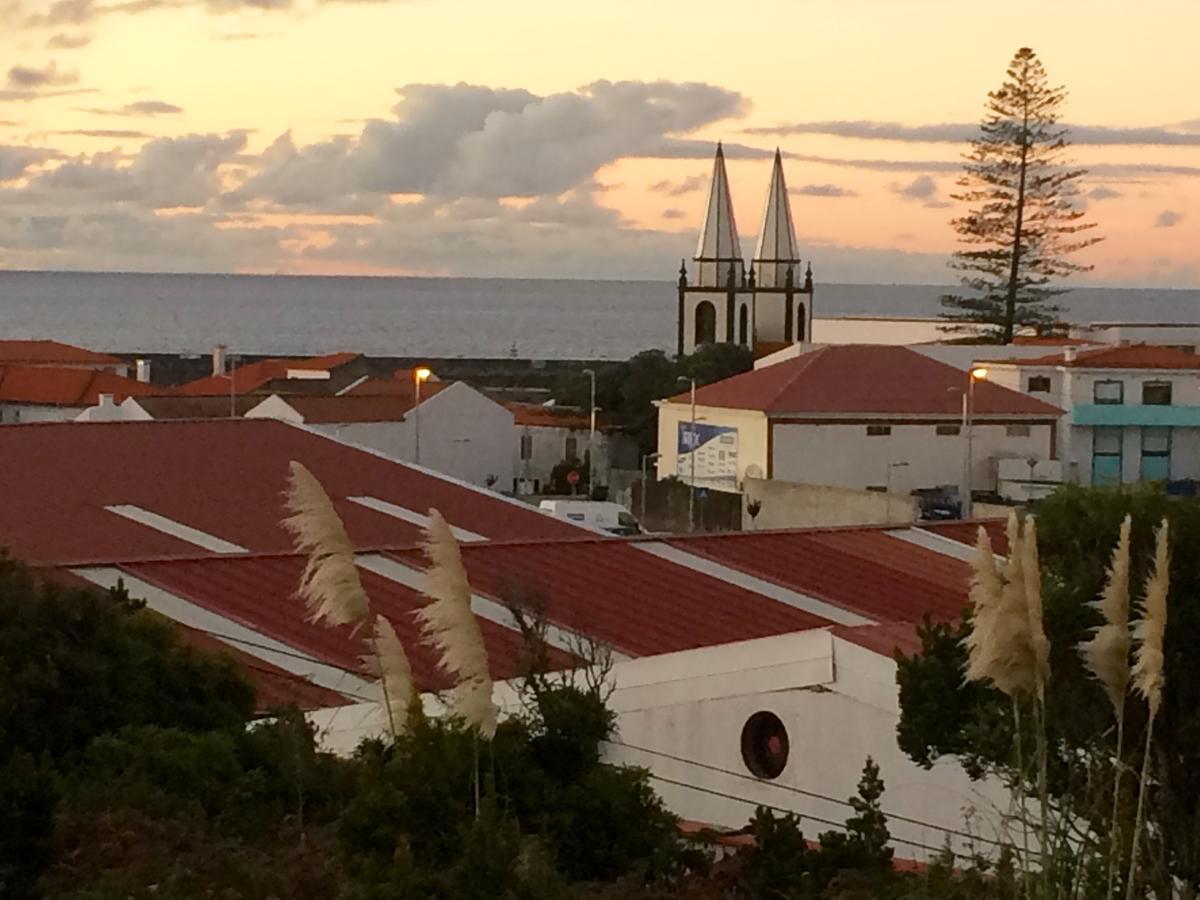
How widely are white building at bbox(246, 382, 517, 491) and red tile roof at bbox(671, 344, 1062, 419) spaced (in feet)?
14.1

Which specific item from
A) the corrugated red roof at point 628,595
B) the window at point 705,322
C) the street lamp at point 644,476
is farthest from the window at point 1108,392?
the window at point 705,322

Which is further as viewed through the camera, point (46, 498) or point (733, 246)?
point (733, 246)

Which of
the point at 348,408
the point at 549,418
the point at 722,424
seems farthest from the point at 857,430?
the point at 348,408

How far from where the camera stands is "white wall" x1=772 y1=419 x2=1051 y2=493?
40.5 metres

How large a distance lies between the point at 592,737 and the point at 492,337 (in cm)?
15148

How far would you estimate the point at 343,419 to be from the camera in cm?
3941

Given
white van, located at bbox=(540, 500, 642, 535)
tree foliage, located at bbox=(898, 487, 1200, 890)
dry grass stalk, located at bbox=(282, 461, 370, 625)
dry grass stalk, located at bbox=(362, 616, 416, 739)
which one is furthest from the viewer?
white van, located at bbox=(540, 500, 642, 535)

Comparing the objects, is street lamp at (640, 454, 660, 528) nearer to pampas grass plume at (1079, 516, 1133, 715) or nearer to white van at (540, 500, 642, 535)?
white van at (540, 500, 642, 535)

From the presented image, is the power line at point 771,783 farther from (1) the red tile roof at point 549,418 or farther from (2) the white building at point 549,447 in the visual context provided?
(1) the red tile roof at point 549,418

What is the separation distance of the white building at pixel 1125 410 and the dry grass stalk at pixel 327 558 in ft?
129

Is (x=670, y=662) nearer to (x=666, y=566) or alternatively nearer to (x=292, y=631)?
(x=292, y=631)

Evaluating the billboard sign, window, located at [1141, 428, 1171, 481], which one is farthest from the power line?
window, located at [1141, 428, 1171, 481]

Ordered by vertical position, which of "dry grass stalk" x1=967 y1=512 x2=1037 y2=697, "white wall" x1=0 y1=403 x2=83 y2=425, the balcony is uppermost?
"dry grass stalk" x1=967 y1=512 x2=1037 y2=697

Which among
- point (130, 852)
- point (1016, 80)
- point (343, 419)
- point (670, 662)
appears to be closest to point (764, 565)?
point (670, 662)
